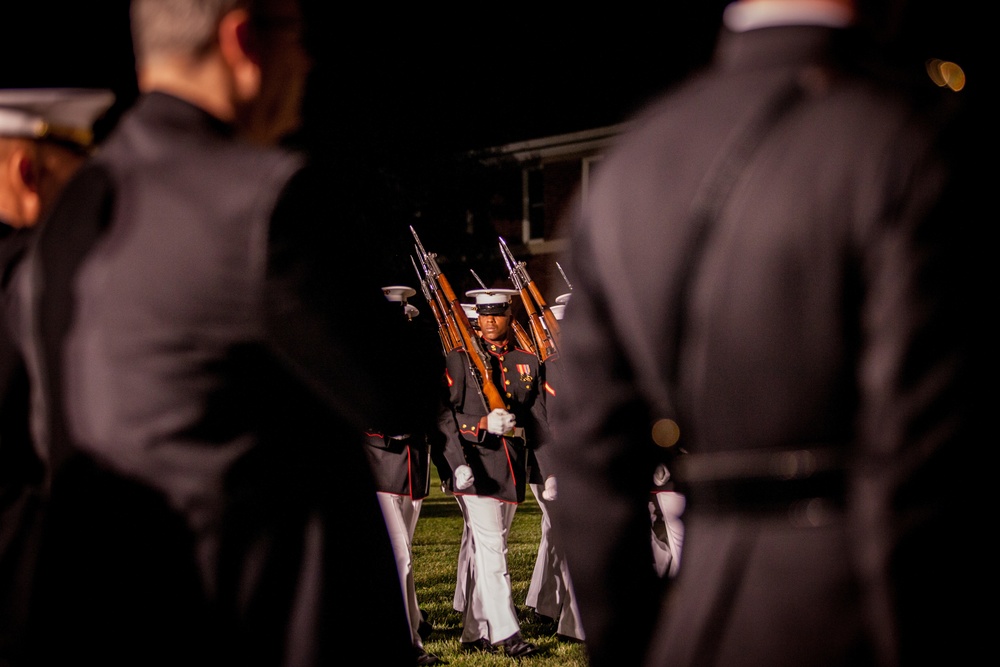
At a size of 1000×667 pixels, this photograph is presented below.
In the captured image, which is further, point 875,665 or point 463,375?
point 463,375

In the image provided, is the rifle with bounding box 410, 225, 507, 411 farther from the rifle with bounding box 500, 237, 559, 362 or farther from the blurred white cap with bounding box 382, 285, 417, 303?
the rifle with bounding box 500, 237, 559, 362

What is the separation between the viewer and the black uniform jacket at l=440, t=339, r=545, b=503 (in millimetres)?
7492

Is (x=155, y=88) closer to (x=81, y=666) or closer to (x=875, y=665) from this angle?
(x=81, y=666)

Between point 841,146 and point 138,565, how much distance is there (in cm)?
140

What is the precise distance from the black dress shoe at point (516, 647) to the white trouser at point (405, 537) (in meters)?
0.58

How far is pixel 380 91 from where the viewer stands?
81.7ft

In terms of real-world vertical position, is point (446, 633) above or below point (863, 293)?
below

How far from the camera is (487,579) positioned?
22.8 feet

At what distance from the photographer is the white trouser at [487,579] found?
6848 mm

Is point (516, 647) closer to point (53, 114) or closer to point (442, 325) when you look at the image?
point (442, 325)

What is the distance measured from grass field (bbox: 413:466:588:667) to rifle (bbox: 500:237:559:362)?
209cm

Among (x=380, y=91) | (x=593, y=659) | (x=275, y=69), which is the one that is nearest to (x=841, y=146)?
(x=593, y=659)

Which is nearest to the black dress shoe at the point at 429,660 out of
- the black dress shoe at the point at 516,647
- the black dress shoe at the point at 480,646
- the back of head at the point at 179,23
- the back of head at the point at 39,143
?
the black dress shoe at the point at 480,646

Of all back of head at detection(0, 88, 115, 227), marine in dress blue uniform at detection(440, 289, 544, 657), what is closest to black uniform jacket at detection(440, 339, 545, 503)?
marine in dress blue uniform at detection(440, 289, 544, 657)
